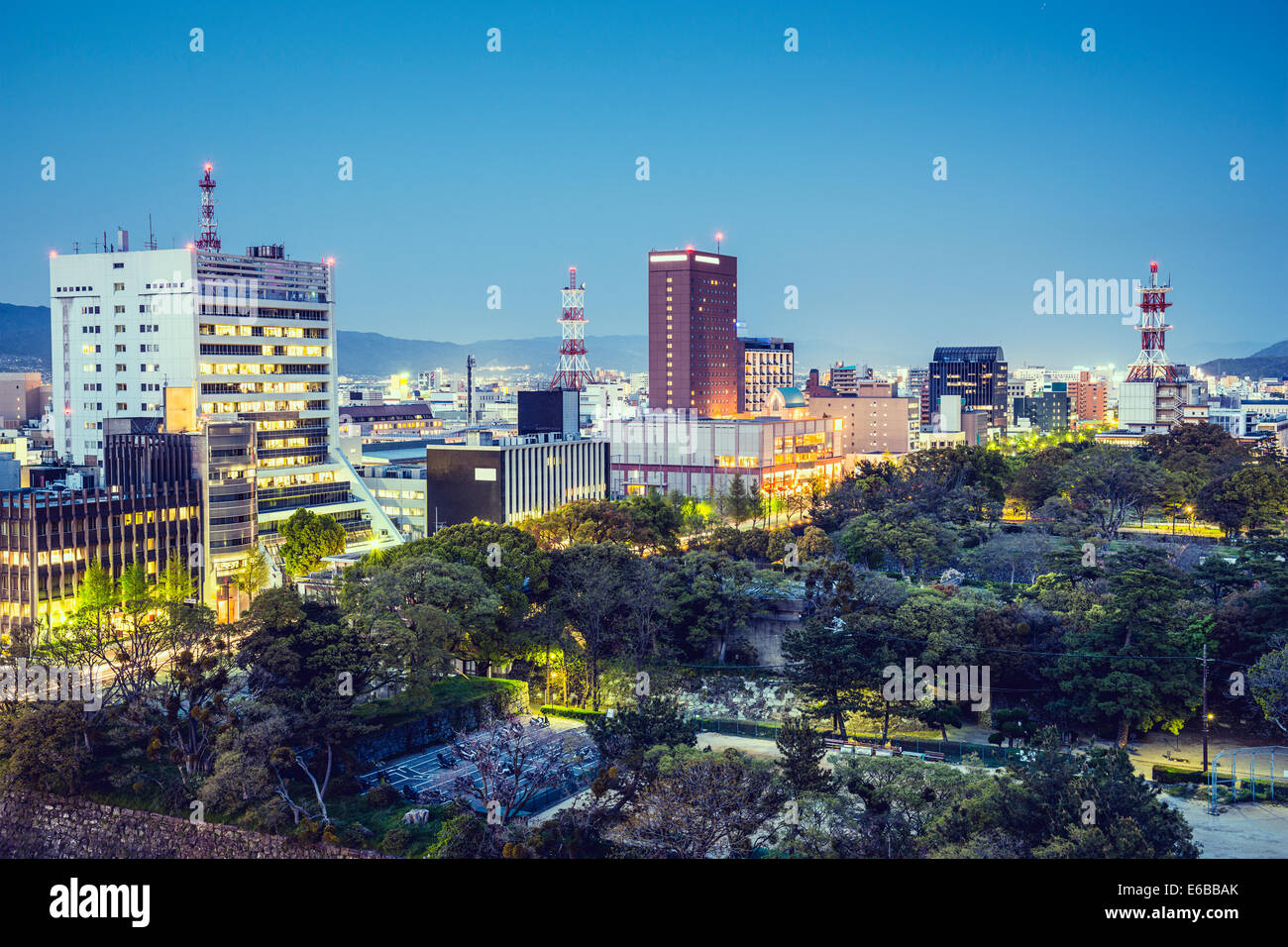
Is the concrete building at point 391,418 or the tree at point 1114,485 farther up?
the concrete building at point 391,418

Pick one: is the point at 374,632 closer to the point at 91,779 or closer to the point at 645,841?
the point at 91,779

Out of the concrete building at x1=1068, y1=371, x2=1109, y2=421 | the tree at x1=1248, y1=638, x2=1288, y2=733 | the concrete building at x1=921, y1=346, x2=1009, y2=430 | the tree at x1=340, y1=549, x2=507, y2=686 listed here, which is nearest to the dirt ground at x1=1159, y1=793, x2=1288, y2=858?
the tree at x1=1248, y1=638, x2=1288, y2=733

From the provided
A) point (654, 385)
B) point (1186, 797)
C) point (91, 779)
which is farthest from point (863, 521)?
point (654, 385)

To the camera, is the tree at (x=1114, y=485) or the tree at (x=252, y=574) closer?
the tree at (x=252, y=574)

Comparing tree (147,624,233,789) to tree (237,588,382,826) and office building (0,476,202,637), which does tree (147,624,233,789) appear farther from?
office building (0,476,202,637)

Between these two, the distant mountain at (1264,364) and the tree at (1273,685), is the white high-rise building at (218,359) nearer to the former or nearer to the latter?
the tree at (1273,685)

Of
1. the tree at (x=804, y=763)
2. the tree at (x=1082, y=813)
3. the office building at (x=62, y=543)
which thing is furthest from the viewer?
the office building at (x=62, y=543)

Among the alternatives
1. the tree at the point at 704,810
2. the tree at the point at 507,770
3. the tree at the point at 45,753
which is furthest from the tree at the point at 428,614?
the tree at the point at 704,810
